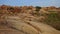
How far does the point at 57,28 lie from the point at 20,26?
0.56 m

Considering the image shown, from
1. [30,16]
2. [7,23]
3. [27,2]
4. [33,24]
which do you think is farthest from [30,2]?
[7,23]

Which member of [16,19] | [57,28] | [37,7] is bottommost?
[57,28]

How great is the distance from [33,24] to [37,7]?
1.00 ft

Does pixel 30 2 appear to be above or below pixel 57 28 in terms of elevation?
above

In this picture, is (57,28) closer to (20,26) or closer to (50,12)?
(50,12)

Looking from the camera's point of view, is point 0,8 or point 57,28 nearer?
point 57,28

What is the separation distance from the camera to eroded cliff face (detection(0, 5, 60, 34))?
1.97 meters

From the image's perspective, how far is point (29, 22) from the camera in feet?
6.65

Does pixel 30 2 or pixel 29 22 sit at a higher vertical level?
pixel 30 2

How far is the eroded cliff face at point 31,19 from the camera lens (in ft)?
6.46

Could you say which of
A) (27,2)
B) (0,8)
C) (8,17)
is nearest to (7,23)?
(8,17)

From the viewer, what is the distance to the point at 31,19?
2053mm

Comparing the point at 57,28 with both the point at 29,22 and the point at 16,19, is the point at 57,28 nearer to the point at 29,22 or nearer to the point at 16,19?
the point at 29,22

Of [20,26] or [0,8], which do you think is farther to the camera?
[0,8]
